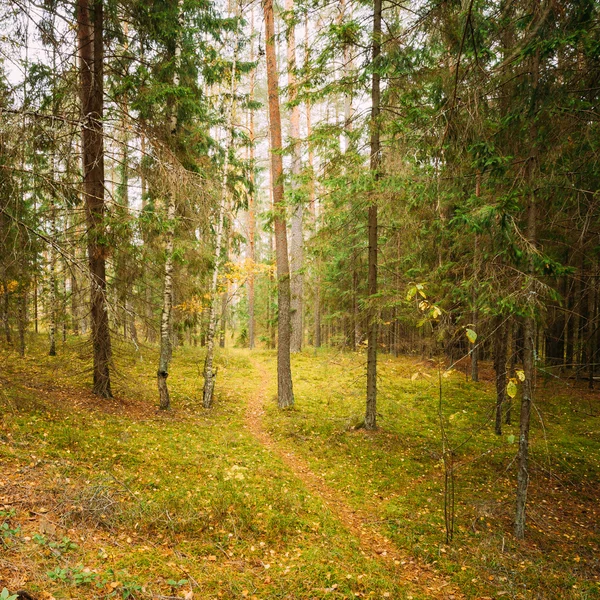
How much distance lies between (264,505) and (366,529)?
170 centimetres

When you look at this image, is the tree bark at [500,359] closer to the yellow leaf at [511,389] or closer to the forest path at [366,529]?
the forest path at [366,529]

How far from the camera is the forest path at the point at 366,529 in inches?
182

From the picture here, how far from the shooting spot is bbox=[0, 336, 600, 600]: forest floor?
4074 millimetres

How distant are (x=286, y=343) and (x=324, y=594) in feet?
23.0

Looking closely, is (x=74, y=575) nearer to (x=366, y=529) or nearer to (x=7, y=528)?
(x=7, y=528)

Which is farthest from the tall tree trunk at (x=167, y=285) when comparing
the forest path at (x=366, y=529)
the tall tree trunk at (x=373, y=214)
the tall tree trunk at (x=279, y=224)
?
the tall tree trunk at (x=373, y=214)

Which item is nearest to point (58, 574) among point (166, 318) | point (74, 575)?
point (74, 575)

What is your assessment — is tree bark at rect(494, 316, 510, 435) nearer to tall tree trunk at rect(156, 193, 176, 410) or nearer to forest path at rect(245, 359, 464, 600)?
forest path at rect(245, 359, 464, 600)

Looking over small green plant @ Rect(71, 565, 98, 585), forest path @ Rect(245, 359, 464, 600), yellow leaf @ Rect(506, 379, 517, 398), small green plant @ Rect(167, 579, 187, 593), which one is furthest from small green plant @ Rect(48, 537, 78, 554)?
yellow leaf @ Rect(506, 379, 517, 398)

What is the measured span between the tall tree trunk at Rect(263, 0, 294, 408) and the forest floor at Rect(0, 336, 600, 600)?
3.98 ft

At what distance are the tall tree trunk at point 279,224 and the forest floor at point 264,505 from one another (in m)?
1.21

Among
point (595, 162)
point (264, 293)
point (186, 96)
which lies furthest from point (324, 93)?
point (264, 293)

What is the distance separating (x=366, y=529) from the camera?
227 inches

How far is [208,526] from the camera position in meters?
5.05
